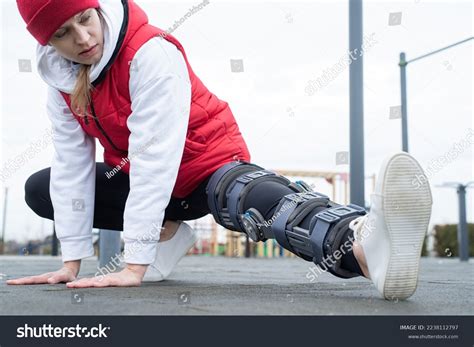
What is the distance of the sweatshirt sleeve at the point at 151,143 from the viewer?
166 cm

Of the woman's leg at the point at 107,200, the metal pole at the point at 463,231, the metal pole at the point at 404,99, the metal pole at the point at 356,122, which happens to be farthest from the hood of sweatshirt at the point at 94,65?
the metal pole at the point at 463,231

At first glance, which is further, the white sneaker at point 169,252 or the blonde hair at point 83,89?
the white sneaker at point 169,252

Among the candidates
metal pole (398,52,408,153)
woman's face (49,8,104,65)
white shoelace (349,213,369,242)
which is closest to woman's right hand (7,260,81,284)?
woman's face (49,8,104,65)

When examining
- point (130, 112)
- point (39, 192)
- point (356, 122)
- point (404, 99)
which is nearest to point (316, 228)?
point (130, 112)

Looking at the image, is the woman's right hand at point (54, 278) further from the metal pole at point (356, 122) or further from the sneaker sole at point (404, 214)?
the metal pole at point (356, 122)

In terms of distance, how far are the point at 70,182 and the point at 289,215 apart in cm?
71

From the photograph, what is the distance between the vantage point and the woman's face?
165 cm

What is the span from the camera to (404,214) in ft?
4.42

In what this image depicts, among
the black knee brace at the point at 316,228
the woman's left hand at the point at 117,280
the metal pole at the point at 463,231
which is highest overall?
the black knee brace at the point at 316,228

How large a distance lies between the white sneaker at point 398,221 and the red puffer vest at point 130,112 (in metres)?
0.66

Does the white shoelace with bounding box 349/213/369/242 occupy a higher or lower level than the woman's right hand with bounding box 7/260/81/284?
higher

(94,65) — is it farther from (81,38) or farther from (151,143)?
(151,143)

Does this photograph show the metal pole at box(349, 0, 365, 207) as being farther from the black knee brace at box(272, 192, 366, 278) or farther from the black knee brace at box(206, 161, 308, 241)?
the black knee brace at box(272, 192, 366, 278)

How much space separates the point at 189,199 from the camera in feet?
6.72
